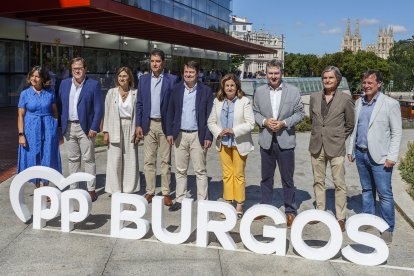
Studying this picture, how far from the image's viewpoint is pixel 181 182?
617cm

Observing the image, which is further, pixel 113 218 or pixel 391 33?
pixel 391 33

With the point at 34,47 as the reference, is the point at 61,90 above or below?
below

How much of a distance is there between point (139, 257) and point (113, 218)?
67 cm

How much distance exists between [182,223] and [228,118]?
5.02ft

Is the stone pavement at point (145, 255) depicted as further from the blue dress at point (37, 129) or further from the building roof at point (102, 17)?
the building roof at point (102, 17)

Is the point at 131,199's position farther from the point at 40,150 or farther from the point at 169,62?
the point at 169,62

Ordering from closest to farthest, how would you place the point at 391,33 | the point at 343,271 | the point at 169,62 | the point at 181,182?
the point at 343,271 → the point at 181,182 → the point at 169,62 → the point at 391,33

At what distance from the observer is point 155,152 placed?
6.41 metres

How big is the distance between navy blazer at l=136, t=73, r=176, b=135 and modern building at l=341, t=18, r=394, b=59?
170400 mm

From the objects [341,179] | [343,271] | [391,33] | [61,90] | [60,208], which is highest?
[391,33]

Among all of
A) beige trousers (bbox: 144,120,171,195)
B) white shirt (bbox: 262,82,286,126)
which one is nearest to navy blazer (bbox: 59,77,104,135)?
beige trousers (bbox: 144,120,171,195)

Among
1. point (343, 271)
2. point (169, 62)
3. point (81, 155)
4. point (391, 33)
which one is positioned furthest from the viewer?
point (391, 33)

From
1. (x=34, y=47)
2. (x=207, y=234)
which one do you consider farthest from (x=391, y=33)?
(x=207, y=234)

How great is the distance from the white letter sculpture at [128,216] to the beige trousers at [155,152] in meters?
1.39
